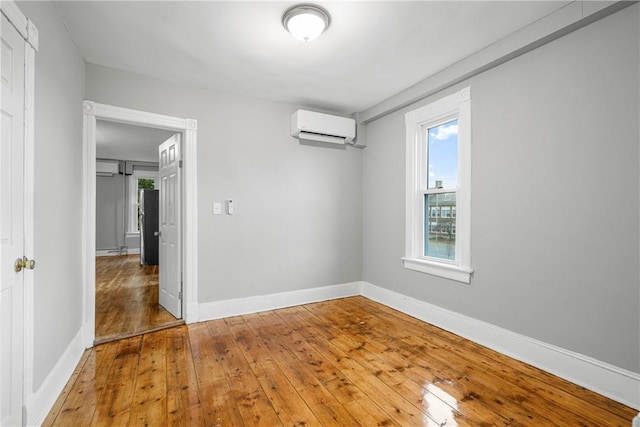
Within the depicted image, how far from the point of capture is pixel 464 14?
2232 mm

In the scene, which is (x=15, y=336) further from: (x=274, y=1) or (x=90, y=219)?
(x=274, y=1)

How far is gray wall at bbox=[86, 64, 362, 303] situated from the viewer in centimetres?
335

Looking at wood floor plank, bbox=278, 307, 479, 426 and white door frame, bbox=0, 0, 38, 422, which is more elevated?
white door frame, bbox=0, 0, 38, 422

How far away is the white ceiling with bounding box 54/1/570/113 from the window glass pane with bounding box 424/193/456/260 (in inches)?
51.9

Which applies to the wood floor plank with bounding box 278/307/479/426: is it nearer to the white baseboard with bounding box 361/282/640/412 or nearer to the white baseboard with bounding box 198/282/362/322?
the white baseboard with bounding box 198/282/362/322

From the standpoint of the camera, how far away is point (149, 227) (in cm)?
738

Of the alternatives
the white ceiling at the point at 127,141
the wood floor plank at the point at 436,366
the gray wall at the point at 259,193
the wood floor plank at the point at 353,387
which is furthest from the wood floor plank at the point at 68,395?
the white ceiling at the point at 127,141

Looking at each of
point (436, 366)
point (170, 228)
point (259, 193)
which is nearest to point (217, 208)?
point (259, 193)

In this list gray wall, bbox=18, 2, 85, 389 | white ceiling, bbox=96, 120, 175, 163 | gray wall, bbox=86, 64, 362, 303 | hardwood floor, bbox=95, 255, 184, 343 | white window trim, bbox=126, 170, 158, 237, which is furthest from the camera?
white window trim, bbox=126, 170, 158, 237

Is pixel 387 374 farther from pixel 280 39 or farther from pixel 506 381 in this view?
pixel 280 39

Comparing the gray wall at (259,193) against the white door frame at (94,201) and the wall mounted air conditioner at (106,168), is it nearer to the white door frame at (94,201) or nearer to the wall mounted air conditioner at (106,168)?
the white door frame at (94,201)

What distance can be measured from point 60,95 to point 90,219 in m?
1.12

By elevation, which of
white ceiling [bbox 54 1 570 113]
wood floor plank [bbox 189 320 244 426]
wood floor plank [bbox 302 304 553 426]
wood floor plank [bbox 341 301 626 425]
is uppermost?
white ceiling [bbox 54 1 570 113]

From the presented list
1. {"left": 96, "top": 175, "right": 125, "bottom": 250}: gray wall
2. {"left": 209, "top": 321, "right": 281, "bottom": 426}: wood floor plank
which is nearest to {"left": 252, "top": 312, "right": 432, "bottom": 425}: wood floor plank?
{"left": 209, "top": 321, "right": 281, "bottom": 426}: wood floor plank
